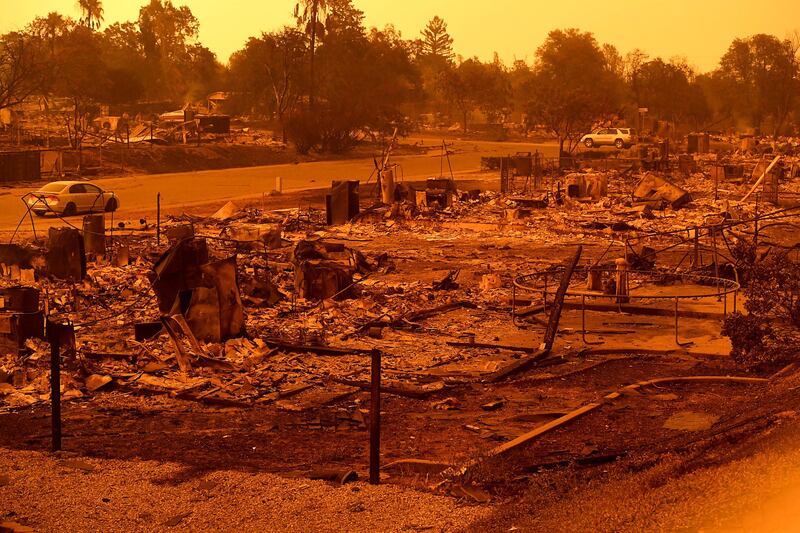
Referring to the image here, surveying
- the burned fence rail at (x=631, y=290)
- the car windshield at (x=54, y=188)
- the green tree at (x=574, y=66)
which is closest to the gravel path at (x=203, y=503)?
the burned fence rail at (x=631, y=290)

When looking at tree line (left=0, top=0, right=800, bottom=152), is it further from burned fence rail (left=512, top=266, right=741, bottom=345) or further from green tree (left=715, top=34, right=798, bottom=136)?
burned fence rail (left=512, top=266, right=741, bottom=345)

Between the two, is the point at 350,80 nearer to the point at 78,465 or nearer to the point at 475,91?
the point at 475,91

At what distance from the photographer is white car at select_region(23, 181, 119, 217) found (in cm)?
3278

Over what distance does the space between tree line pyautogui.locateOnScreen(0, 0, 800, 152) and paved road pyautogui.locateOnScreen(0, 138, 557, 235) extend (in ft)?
20.1

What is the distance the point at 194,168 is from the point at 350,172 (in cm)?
760

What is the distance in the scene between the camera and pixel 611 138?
71.9 meters

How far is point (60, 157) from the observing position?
45781 mm

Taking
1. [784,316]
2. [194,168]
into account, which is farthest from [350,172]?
[784,316]

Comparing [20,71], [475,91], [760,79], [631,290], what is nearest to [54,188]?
[631,290]

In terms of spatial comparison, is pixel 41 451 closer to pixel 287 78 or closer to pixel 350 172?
pixel 350 172

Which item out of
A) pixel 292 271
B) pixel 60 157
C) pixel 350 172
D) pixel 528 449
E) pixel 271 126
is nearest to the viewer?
pixel 528 449

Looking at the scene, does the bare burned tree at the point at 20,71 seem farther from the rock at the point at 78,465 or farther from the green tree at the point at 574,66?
the rock at the point at 78,465

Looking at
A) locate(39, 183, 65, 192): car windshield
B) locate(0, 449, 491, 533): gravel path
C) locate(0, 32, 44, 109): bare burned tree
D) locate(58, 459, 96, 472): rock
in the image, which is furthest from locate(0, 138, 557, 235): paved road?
locate(0, 449, 491, 533): gravel path

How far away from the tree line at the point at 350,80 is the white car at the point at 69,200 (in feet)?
85.8
